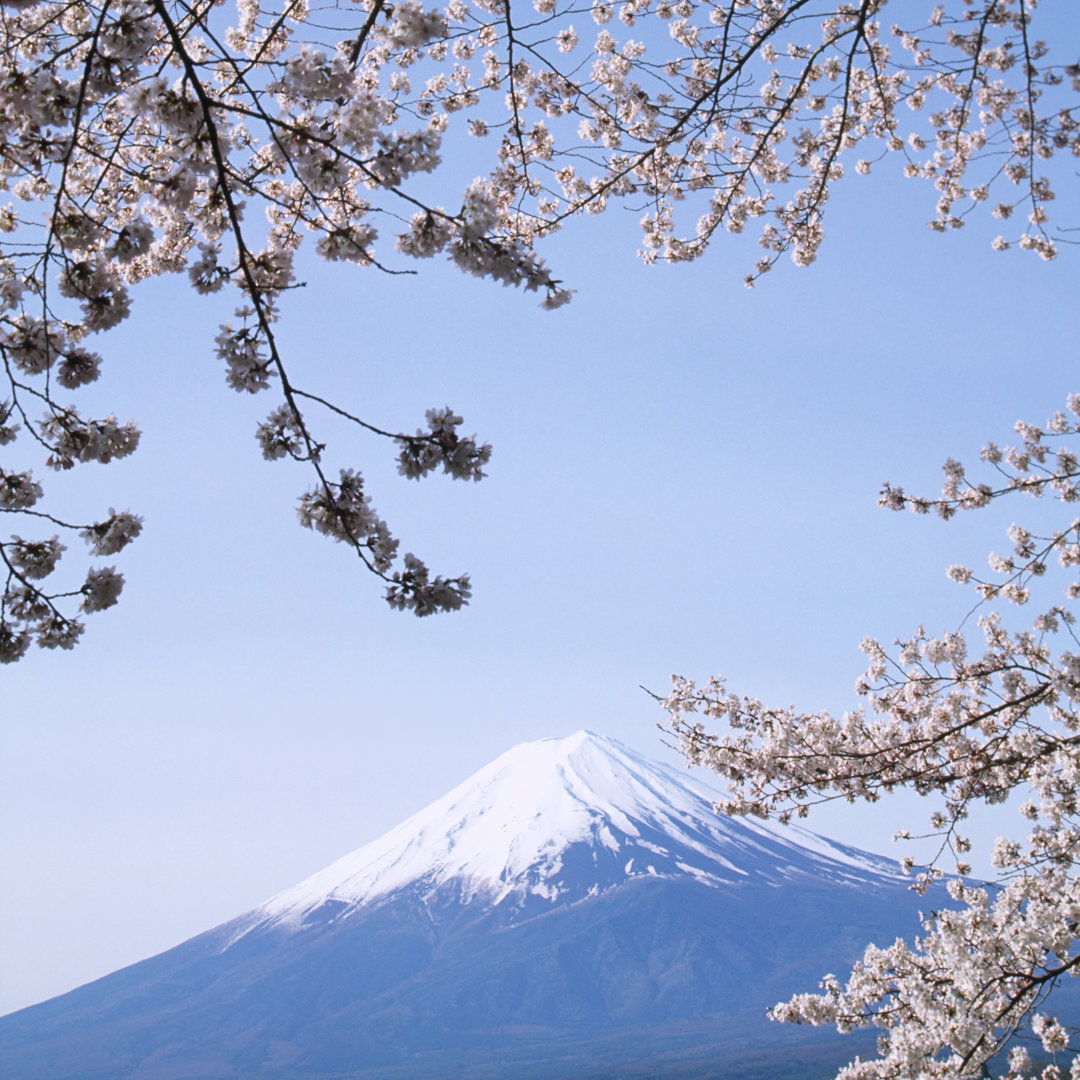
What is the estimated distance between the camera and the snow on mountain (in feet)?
501

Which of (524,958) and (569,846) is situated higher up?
(569,846)

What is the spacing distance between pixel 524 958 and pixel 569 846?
24.0m

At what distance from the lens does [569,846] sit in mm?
157750

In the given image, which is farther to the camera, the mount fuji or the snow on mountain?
the snow on mountain

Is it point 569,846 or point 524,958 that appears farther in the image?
point 569,846

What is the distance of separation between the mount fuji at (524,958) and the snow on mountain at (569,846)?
0.46 metres

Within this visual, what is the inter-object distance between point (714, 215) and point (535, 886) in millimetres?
160054

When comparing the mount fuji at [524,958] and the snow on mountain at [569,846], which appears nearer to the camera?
the mount fuji at [524,958]

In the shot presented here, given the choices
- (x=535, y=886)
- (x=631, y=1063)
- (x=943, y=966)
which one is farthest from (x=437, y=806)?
(x=943, y=966)

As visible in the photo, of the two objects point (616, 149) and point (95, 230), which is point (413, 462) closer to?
point (95, 230)

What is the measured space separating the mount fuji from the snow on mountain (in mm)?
460

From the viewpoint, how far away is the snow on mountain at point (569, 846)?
501 ft

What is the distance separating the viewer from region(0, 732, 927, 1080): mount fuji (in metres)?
116

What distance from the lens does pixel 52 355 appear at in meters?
3.21
